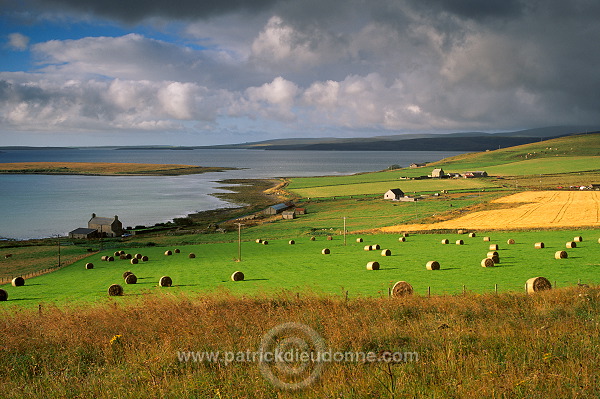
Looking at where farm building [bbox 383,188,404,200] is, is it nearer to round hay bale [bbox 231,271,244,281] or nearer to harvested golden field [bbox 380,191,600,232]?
harvested golden field [bbox 380,191,600,232]

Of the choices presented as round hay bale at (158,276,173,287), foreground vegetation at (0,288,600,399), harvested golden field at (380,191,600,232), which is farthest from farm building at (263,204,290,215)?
foreground vegetation at (0,288,600,399)

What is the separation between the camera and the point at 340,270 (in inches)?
1299

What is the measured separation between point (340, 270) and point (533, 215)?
1827 inches

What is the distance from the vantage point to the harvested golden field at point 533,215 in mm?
58487

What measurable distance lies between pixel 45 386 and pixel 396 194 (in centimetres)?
10002

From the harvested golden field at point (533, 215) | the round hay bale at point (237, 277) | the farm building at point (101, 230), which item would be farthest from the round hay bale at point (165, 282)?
the farm building at point (101, 230)

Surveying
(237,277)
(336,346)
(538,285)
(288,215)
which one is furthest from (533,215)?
(336,346)

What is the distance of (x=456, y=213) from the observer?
7525 centimetres

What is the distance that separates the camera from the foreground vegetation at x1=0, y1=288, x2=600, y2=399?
28.4 ft

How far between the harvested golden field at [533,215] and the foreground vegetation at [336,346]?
45.5 m

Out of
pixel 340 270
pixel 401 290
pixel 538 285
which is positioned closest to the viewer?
pixel 538 285

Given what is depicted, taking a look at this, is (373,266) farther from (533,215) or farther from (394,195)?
(394,195)

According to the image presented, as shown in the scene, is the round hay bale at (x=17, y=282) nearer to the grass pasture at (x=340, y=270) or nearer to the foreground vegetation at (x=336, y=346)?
the grass pasture at (x=340, y=270)

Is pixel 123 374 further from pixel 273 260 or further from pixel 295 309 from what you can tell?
pixel 273 260
